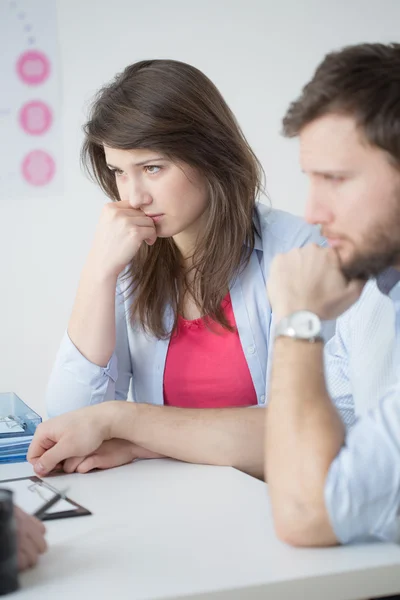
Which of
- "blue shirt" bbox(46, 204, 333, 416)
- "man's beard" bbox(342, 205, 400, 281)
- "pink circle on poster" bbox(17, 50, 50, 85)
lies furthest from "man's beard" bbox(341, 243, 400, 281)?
"pink circle on poster" bbox(17, 50, 50, 85)

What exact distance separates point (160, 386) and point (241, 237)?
0.38m

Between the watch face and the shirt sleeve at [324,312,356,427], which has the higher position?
the watch face

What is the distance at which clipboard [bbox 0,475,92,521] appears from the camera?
1.07 m

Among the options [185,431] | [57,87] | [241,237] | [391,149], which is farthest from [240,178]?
[57,87]

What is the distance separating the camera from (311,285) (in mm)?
1103

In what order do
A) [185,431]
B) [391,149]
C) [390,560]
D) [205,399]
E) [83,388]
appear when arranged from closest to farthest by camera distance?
1. [390,560]
2. [391,149]
3. [185,431]
4. [83,388]
5. [205,399]

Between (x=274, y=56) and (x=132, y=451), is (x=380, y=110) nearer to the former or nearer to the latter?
(x=132, y=451)

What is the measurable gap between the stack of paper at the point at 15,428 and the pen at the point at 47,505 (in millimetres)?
303

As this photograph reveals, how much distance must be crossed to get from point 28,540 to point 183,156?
3.34ft

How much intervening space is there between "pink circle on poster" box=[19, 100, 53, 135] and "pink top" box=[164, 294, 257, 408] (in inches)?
60.6

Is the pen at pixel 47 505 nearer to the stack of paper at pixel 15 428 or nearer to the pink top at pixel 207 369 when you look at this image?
the stack of paper at pixel 15 428

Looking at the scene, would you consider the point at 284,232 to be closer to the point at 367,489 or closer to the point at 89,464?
the point at 89,464

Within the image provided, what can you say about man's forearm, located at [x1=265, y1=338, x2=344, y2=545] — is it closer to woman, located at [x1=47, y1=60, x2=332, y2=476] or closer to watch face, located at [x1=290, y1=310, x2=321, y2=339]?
watch face, located at [x1=290, y1=310, x2=321, y2=339]

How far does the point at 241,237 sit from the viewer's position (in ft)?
5.88
